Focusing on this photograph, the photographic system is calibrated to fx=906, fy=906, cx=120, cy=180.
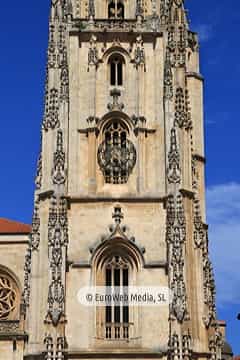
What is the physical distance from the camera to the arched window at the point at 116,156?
1309 inches

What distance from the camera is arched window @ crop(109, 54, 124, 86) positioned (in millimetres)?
34625

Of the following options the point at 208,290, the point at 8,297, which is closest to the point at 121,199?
the point at 208,290

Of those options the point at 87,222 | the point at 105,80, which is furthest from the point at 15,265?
the point at 105,80

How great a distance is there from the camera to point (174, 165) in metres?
32.4

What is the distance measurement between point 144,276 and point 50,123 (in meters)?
6.63

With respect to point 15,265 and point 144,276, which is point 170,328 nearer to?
point 144,276

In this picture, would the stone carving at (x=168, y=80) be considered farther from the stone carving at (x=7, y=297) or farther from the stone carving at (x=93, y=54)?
the stone carving at (x=7, y=297)

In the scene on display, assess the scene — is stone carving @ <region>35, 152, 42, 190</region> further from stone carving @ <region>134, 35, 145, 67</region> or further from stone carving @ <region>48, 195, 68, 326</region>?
stone carving @ <region>134, 35, 145, 67</region>

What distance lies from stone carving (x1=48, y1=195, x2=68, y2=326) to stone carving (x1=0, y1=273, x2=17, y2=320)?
618cm

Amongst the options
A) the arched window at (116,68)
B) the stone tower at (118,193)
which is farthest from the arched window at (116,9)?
the arched window at (116,68)

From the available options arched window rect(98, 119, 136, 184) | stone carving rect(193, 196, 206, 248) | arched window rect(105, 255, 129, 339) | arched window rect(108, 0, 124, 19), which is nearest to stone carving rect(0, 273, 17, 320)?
arched window rect(105, 255, 129, 339)

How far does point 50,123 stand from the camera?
109 feet

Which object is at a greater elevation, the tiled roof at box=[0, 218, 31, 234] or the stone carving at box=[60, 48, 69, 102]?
the stone carving at box=[60, 48, 69, 102]

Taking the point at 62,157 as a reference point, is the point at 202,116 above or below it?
above
